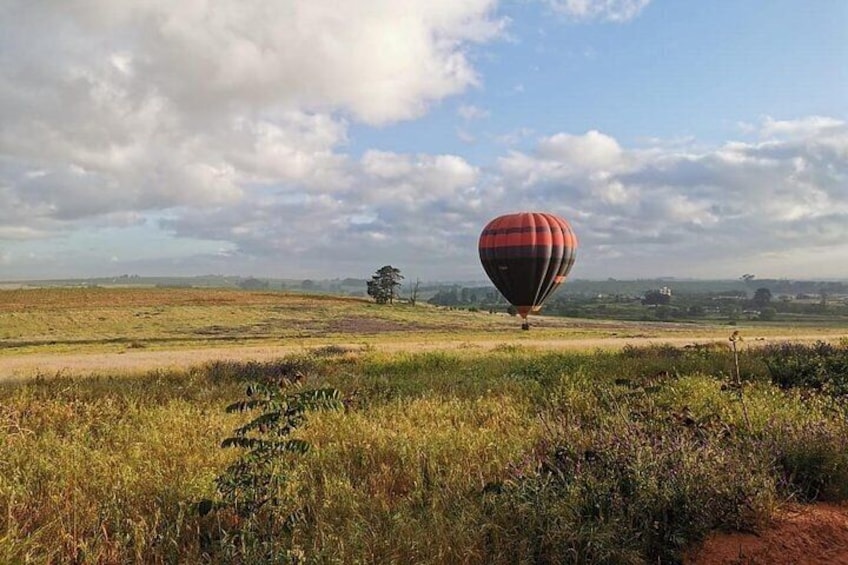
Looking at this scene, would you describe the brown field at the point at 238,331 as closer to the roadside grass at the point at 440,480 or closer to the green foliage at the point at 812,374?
the roadside grass at the point at 440,480

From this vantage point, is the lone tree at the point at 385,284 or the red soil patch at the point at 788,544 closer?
the red soil patch at the point at 788,544

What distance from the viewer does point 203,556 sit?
4.32m

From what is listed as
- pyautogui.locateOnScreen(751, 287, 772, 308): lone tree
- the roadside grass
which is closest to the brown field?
the roadside grass

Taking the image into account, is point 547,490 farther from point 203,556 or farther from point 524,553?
point 203,556

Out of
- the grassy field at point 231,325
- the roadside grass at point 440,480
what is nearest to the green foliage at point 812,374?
the roadside grass at point 440,480

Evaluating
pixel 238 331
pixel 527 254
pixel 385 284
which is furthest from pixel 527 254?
pixel 385 284

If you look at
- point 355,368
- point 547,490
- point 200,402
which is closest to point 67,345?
point 355,368

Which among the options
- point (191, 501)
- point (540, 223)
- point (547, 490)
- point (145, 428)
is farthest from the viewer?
point (540, 223)

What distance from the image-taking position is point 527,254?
38.2 m

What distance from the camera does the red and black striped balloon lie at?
3819 cm

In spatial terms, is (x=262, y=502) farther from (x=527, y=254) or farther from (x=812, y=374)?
(x=527, y=254)

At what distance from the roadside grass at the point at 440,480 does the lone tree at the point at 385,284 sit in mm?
73463

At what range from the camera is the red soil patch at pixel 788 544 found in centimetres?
405

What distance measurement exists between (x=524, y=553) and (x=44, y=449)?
20.1 feet
